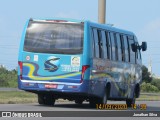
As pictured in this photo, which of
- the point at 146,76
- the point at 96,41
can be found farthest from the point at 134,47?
the point at 146,76

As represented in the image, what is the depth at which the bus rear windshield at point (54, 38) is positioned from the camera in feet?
91.5

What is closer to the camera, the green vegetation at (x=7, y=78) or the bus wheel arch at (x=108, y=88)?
the bus wheel arch at (x=108, y=88)

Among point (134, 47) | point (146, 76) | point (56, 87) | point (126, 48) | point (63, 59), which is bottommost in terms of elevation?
point (56, 87)

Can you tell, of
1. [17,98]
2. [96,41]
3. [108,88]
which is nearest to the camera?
[96,41]

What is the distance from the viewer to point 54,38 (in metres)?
28.1

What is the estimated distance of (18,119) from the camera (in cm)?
2067

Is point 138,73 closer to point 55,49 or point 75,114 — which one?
point 55,49

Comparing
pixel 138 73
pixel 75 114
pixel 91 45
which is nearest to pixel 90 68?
pixel 91 45

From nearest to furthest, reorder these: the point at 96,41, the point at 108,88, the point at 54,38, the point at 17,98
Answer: the point at 54,38 → the point at 96,41 → the point at 108,88 → the point at 17,98

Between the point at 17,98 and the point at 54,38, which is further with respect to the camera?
the point at 17,98

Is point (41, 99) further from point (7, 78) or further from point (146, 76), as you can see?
point (146, 76)

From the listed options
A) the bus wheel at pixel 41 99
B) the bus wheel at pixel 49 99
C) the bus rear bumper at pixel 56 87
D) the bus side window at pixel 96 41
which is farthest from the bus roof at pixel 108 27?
the bus wheel at pixel 41 99

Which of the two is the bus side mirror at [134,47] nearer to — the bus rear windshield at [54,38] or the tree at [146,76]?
the bus rear windshield at [54,38]

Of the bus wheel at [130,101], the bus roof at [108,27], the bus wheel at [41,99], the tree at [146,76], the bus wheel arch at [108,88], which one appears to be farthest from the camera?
the tree at [146,76]
